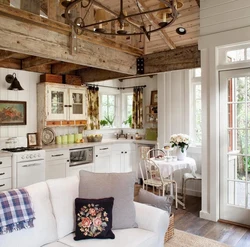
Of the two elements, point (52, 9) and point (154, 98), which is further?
point (154, 98)

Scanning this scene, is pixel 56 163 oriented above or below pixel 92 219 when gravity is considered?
above

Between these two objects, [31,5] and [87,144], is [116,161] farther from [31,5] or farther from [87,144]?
[31,5]

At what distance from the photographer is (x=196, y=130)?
5195mm

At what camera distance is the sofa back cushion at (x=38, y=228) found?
2.02 m

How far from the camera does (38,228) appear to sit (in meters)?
2.17

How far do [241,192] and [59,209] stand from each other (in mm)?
2621

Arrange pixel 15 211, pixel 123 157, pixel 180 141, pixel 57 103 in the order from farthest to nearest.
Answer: pixel 123 157
pixel 57 103
pixel 180 141
pixel 15 211

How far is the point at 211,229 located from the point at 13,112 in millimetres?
3787

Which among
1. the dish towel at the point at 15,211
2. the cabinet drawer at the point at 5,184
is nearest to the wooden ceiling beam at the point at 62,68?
the cabinet drawer at the point at 5,184

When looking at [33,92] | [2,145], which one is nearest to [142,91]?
[33,92]

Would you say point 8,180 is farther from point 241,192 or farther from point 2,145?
point 241,192

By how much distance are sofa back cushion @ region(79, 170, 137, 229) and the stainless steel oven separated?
251cm

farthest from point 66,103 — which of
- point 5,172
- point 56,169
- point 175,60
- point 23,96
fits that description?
point 175,60

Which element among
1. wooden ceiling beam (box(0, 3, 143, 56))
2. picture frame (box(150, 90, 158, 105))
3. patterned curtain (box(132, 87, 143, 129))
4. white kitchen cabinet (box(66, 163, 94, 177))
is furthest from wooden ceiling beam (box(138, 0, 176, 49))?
white kitchen cabinet (box(66, 163, 94, 177))
